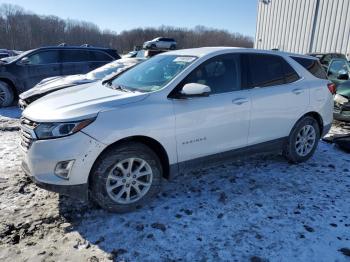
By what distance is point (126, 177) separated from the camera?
343 cm

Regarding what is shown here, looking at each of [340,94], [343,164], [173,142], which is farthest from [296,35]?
[173,142]

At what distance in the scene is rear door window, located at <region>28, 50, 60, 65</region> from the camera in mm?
9414

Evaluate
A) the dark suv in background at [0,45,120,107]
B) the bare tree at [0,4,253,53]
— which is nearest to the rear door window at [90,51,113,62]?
the dark suv in background at [0,45,120,107]

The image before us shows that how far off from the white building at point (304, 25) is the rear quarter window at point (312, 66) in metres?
15.0

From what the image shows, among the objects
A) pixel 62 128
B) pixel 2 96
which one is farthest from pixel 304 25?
pixel 62 128

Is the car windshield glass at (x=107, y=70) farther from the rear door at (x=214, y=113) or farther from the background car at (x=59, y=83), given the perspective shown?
the rear door at (x=214, y=113)

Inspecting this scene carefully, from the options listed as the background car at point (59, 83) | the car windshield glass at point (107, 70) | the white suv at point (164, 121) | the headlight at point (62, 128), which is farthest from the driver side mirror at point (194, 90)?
the car windshield glass at point (107, 70)

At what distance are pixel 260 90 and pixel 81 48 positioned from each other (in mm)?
7360

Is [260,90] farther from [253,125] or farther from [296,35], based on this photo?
[296,35]

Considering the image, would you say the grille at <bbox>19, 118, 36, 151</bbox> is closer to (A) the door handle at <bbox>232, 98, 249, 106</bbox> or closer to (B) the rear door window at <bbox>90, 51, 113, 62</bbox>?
(A) the door handle at <bbox>232, 98, 249, 106</bbox>

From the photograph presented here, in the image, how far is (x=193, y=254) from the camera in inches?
112

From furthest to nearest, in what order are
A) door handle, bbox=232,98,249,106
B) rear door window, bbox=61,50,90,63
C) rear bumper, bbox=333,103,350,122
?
rear door window, bbox=61,50,90,63, rear bumper, bbox=333,103,350,122, door handle, bbox=232,98,249,106

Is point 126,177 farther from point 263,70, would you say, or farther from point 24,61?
point 24,61

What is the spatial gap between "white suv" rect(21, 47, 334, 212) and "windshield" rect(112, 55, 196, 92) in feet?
0.06
